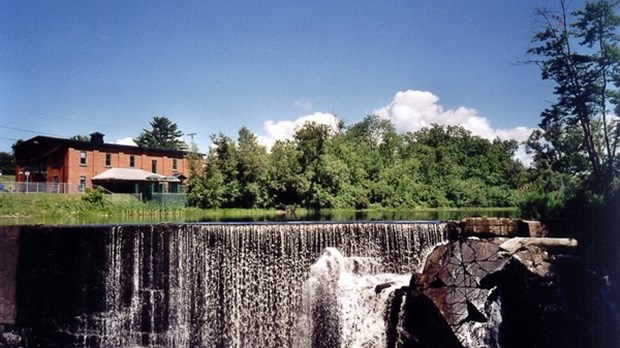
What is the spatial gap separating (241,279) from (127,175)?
90.8ft

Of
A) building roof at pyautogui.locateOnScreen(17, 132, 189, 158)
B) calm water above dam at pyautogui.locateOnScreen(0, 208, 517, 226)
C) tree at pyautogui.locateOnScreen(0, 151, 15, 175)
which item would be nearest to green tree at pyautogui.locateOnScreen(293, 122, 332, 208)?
calm water above dam at pyautogui.locateOnScreen(0, 208, 517, 226)

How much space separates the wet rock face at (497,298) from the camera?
10.0 meters

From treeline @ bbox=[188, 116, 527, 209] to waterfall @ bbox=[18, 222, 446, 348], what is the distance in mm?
22253

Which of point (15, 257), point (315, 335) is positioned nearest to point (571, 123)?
point (315, 335)

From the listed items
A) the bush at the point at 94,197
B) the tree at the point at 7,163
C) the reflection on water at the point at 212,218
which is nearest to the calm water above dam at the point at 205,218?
the reflection on water at the point at 212,218

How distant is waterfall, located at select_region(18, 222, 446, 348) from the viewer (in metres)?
12.3

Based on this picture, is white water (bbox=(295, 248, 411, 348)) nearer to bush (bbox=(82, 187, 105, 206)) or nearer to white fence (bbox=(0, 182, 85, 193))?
bush (bbox=(82, 187, 105, 206))

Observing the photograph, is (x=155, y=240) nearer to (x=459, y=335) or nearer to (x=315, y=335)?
(x=315, y=335)

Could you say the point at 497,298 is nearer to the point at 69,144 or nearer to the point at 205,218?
the point at 205,218

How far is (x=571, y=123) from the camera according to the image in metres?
17.8

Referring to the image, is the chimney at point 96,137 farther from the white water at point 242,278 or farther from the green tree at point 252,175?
the white water at point 242,278

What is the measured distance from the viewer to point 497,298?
1023 cm

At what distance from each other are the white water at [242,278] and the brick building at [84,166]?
23.3 m

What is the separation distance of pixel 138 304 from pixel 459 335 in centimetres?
808
